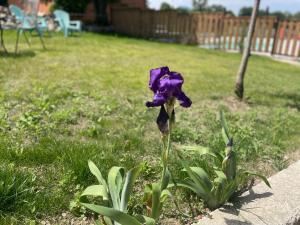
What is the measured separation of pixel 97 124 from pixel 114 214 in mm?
2384

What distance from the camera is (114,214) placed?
1.72 meters

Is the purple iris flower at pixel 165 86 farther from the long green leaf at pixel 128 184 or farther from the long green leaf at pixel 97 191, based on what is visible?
the long green leaf at pixel 97 191

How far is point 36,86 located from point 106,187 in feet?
12.3

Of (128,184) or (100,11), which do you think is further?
(100,11)

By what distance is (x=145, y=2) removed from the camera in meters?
25.6

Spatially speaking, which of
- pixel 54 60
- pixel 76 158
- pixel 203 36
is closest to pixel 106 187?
pixel 76 158

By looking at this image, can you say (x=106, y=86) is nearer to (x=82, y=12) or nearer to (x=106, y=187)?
(x=106, y=187)

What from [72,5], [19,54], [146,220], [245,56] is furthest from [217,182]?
[72,5]

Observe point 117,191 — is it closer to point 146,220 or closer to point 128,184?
point 128,184

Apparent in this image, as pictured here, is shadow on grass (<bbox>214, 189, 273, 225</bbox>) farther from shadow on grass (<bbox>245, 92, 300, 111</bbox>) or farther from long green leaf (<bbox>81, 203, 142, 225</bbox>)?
shadow on grass (<bbox>245, 92, 300, 111</bbox>)

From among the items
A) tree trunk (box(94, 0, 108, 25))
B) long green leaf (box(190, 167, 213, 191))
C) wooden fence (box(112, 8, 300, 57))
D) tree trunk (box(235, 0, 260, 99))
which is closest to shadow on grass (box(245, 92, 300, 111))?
tree trunk (box(235, 0, 260, 99))

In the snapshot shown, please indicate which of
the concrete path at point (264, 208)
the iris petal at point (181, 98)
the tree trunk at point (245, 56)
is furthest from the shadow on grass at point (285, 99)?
the iris petal at point (181, 98)

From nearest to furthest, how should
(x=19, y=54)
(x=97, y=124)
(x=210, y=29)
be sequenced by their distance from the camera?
1. (x=97, y=124)
2. (x=19, y=54)
3. (x=210, y=29)

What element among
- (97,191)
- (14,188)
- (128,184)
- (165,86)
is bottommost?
(14,188)
